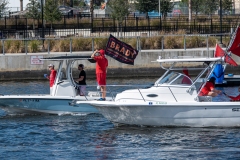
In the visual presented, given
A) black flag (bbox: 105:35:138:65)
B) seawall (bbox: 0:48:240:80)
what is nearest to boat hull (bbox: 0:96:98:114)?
black flag (bbox: 105:35:138:65)

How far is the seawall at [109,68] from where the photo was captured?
3494 centimetres

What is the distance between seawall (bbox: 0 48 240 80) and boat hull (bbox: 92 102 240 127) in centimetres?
1637

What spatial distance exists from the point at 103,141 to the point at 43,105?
14.8 ft

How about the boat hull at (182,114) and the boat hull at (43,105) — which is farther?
the boat hull at (43,105)

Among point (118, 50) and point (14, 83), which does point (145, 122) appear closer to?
point (118, 50)

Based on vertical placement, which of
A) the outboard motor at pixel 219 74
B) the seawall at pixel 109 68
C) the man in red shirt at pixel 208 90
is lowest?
the seawall at pixel 109 68

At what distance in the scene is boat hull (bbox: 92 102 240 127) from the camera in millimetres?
17609

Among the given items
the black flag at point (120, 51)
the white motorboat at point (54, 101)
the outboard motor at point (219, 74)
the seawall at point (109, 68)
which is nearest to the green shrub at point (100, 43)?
the seawall at point (109, 68)

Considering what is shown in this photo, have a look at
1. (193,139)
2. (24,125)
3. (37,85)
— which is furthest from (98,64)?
(37,85)

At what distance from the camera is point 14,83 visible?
32750 mm

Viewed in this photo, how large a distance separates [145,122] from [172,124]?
752 mm

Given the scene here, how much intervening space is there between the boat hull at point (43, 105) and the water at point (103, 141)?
1.36 ft

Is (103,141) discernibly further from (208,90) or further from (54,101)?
(54,101)

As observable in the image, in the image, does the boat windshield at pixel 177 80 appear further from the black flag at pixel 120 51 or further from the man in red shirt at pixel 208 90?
the black flag at pixel 120 51
